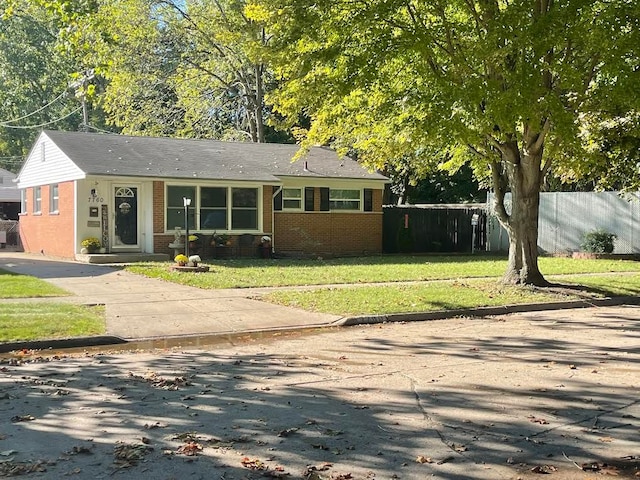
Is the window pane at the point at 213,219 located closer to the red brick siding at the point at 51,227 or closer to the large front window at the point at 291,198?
the large front window at the point at 291,198

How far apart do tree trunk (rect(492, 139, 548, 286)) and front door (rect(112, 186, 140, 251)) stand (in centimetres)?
1287

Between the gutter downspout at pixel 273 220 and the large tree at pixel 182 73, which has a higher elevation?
the large tree at pixel 182 73

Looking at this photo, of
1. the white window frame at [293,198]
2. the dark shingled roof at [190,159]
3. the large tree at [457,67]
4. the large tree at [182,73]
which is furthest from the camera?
the large tree at [182,73]

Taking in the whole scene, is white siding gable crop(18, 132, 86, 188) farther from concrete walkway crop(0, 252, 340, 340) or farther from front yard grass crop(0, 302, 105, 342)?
front yard grass crop(0, 302, 105, 342)

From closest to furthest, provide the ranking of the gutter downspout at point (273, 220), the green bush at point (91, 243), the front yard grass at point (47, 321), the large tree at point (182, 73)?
1. the front yard grass at point (47, 321)
2. the green bush at point (91, 243)
3. the gutter downspout at point (273, 220)
4. the large tree at point (182, 73)

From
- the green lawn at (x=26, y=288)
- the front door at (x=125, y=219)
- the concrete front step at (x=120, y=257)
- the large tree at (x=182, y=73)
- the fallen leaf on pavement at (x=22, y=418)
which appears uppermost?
the large tree at (x=182, y=73)

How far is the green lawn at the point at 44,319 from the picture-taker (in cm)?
1011

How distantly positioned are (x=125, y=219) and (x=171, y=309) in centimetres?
1150

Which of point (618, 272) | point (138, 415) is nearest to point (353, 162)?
point (618, 272)

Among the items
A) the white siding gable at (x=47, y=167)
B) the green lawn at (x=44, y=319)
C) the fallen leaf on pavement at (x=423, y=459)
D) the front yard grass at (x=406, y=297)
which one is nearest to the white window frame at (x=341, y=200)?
the white siding gable at (x=47, y=167)

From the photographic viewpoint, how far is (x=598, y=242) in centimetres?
2559

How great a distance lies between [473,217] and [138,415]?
24.4 metres

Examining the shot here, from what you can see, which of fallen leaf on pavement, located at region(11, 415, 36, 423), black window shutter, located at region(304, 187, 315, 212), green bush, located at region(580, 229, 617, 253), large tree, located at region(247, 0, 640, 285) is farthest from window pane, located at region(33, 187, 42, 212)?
fallen leaf on pavement, located at region(11, 415, 36, 423)

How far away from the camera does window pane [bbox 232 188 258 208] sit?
966 inches
